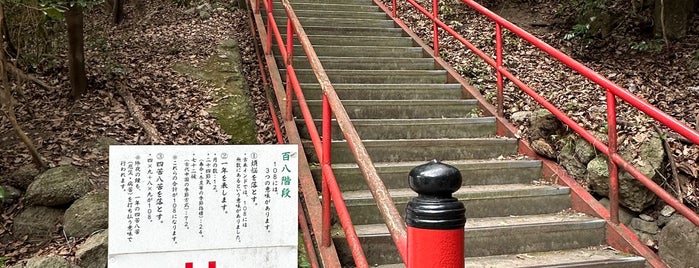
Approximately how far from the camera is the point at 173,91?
5469 mm

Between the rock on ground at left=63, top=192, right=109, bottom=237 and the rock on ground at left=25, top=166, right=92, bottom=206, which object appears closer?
the rock on ground at left=63, top=192, right=109, bottom=237

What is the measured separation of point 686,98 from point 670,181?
192 cm

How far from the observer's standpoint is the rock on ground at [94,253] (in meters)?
3.30

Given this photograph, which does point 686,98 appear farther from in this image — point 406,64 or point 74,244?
point 74,244

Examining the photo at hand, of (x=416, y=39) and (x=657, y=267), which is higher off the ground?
(x=416, y=39)

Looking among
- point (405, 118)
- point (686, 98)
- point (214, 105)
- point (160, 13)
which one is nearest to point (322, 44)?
point (214, 105)

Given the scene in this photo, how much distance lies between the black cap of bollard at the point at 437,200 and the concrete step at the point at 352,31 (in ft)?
16.3

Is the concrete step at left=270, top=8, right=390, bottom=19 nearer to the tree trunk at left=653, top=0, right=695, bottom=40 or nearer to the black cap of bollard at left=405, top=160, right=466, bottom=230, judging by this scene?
the tree trunk at left=653, top=0, right=695, bottom=40

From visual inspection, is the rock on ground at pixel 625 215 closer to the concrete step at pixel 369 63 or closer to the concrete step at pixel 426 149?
the concrete step at pixel 426 149

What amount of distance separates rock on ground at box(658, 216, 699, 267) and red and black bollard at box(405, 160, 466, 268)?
2.29m

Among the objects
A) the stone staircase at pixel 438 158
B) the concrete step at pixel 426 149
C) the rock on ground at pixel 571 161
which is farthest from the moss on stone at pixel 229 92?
the rock on ground at pixel 571 161

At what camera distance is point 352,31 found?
20.8 ft

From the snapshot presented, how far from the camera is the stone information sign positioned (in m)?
2.23

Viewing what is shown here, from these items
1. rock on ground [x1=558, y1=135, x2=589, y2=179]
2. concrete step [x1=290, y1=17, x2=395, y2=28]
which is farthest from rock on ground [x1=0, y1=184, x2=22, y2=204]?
rock on ground [x1=558, y1=135, x2=589, y2=179]
